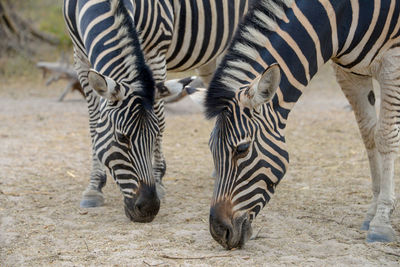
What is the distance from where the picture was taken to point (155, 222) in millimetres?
4781

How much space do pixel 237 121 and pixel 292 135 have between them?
218 inches

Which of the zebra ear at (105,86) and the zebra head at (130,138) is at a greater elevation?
the zebra ear at (105,86)

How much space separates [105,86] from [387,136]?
232 cm

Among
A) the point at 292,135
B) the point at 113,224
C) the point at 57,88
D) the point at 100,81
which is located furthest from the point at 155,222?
the point at 57,88

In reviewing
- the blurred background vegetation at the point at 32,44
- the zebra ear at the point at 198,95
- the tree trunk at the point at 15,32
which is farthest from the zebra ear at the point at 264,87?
the tree trunk at the point at 15,32

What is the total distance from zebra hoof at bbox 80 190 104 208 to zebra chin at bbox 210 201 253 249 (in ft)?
6.72

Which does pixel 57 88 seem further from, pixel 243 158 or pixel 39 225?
pixel 243 158

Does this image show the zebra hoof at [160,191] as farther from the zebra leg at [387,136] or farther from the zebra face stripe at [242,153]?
the zebra leg at [387,136]

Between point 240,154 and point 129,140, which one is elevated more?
point 240,154

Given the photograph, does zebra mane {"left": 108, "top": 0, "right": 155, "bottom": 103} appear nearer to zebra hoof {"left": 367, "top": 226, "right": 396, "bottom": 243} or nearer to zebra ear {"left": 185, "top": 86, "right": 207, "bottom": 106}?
zebra ear {"left": 185, "top": 86, "right": 207, "bottom": 106}

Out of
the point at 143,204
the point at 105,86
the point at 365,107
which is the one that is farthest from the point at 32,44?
the point at 365,107

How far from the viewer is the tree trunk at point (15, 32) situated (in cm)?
1642

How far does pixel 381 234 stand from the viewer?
4250mm

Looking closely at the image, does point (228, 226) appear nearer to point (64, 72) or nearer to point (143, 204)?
point (143, 204)
